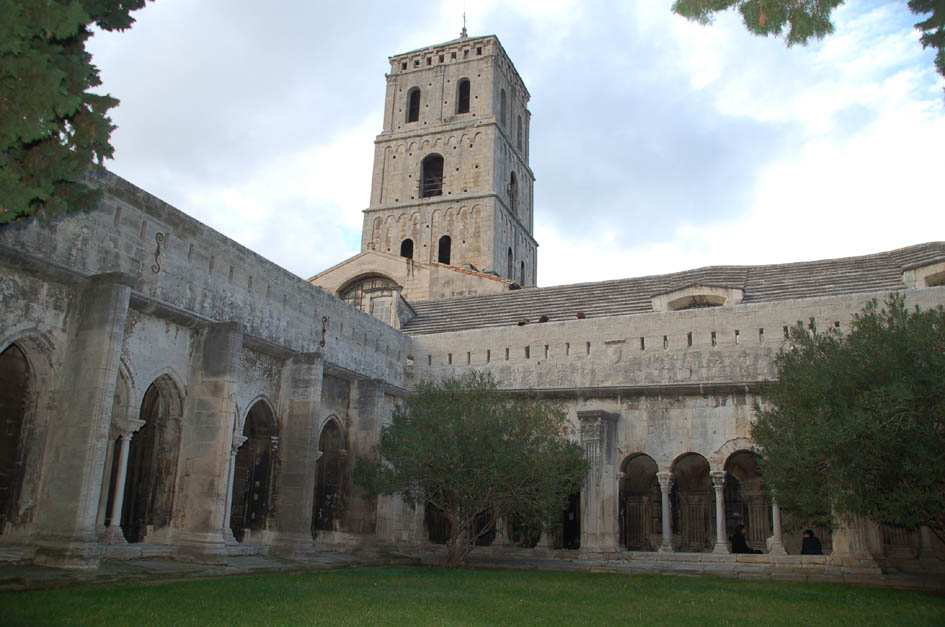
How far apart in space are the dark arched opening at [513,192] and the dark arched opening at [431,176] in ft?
14.8

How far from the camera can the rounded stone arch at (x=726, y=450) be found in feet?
68.0

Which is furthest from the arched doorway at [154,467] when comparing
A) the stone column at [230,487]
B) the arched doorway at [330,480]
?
the arched doorway at [330,480]

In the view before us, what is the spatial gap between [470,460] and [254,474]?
16.6 ft

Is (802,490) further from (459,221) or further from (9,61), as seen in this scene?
(459,221)

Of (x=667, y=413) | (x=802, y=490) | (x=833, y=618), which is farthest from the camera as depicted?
(x=667, y=413)

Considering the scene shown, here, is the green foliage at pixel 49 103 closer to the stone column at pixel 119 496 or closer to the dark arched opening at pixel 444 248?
the stone column at pixel 119 496

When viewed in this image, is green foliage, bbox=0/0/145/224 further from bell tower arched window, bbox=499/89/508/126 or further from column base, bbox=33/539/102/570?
bell tower arched window, bbox=499/89/508/126

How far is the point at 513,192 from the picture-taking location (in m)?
50.6

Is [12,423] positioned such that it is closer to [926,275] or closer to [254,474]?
[254,474]

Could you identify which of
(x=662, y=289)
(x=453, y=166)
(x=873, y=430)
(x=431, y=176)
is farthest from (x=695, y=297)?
(x=431, y=176)

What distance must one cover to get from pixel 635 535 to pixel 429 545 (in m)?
6.69

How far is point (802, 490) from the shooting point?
15.5m

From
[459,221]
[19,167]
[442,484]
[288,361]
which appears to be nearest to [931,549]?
[442,484]

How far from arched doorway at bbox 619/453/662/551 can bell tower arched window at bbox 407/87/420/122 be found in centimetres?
3008
